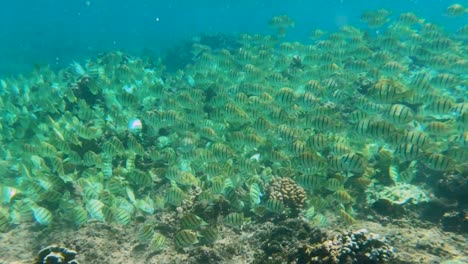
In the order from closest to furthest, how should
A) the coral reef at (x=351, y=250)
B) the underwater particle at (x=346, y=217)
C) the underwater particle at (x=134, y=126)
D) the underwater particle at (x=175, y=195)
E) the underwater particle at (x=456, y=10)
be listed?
the coral reef at (x=351, y=250) < the underwater particle at (x=346, y=217) < the underwater particle at (x=175, y=195) < the underwater particle at (x=134, y=126) < the underwater particle at (x=456, y=10)

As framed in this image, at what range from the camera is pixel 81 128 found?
26.5 feet

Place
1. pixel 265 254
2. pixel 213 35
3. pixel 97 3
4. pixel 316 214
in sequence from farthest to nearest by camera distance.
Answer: pixel 97 3, pixel 213 35, pixel 316 214, pixel 265 254

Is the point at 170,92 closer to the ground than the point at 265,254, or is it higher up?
higher up

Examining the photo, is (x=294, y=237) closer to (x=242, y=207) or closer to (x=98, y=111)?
(x=242, y=207)

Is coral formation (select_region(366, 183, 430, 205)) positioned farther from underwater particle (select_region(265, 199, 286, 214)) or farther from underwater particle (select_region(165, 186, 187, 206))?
underwater particle (select_region(165, 186, 187, 206))

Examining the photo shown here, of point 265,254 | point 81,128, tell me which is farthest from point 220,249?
point 81,128

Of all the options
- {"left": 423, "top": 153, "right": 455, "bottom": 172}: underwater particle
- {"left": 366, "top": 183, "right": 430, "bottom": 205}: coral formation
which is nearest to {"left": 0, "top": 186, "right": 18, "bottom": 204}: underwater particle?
{"left": 366, "top": 183, "right": 430, "bottom": 205}: coral formation

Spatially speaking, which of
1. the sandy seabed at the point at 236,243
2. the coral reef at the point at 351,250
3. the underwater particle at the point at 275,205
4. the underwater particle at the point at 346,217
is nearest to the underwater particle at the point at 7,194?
the sandy seabed at the point at 236,243

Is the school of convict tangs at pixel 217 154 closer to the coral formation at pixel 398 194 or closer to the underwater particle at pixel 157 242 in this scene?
the underwater particle at pixel 157 242

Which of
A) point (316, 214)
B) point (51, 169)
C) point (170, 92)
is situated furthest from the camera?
point (170, 92)

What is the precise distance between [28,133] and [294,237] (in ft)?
26.5

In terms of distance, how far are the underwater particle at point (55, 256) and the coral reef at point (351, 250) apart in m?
2.88

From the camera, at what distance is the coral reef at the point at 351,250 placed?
4.15 meters

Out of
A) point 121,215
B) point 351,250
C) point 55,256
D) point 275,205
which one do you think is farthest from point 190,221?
point 351,250
